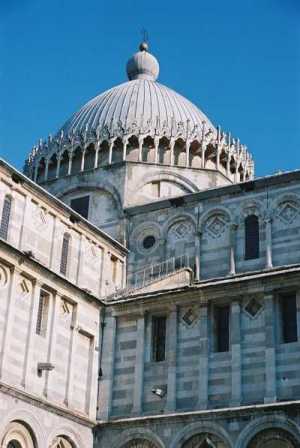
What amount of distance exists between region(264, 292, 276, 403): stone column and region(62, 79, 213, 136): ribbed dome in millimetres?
13900

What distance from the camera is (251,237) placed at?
3297 centimetres

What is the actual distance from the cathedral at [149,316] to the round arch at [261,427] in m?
0.04

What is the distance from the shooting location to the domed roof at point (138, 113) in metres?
40.0

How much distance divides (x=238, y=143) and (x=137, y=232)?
8.93 m

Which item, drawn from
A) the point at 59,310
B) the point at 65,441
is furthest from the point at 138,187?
the point at 65,441

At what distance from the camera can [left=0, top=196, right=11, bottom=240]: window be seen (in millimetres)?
28641

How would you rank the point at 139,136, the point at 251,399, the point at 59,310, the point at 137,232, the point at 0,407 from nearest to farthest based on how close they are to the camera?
1. the point at 0,407
2. the point at 251,399
3. the point at 59,310
4. the point at 137,232
5. the point at 139,136

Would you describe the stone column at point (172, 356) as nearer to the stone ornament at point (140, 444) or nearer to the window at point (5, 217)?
the stone ornament at point (140, 444)

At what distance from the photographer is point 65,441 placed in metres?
28.2

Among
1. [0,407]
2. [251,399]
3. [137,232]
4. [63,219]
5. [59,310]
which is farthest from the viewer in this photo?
[137,232]

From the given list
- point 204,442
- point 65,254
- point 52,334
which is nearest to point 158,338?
point 52,334

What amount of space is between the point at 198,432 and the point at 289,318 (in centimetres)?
488

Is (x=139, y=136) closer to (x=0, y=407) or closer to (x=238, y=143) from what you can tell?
(x=238, y=143)

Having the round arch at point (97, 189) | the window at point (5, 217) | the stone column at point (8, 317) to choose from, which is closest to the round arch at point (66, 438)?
the stone column at point (8, 317)
